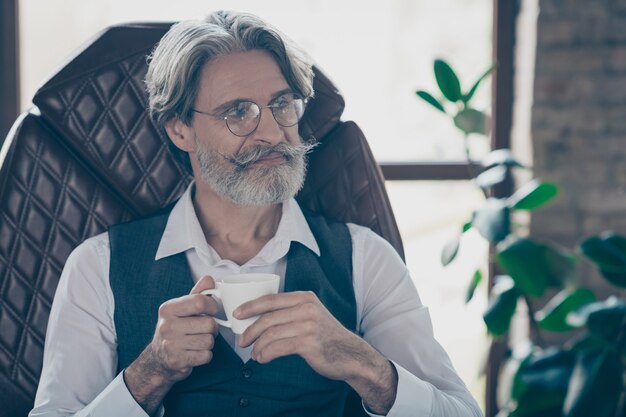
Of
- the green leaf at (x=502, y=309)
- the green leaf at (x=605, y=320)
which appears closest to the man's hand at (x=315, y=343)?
the green leaf at (x=502, y=309)

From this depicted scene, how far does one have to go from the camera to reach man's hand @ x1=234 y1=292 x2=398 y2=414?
108 centimetres

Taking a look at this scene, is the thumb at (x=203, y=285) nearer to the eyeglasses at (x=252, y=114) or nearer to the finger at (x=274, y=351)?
the finger at (x=274, y=351)

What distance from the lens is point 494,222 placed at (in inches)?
30.1

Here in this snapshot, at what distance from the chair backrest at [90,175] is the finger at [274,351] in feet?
1.78

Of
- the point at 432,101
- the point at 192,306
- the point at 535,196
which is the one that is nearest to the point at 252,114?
the point at 432,101

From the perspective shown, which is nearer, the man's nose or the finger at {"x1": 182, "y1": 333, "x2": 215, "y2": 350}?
the finger at {"x1": 182, "y1": 333, "x2": 215, "y2": 350}

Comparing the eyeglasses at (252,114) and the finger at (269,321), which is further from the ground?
the eyeglasses at (252,114)

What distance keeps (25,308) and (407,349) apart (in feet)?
2.51

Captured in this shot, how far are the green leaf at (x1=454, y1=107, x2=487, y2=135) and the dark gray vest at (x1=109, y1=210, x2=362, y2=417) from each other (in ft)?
1.19

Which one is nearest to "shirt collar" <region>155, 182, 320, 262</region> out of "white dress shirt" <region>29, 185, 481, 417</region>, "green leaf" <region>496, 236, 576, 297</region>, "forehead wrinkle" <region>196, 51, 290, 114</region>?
"white dress shirt" <region>29, 185, 481, 417</region>

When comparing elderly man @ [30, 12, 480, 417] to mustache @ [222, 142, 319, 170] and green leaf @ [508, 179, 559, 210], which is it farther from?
green leaf @ [508, 179, 559, 210]

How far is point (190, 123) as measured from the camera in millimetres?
1526

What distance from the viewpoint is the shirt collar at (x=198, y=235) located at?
4.70ft

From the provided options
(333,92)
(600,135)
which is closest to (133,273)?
(333,92)
